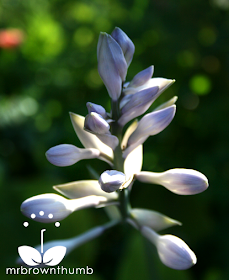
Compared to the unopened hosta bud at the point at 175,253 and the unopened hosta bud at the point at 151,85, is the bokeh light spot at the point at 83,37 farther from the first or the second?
the unopened hosta bud at the point at 175,253

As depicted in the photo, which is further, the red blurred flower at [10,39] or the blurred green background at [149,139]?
the red blurred flower at [10,39]

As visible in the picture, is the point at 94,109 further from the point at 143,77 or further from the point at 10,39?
the point at 10,39

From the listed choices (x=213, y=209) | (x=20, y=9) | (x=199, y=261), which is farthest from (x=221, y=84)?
(x=20, y=9)

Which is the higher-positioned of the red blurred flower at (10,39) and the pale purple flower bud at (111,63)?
the pale purple flower bud at (111,63)

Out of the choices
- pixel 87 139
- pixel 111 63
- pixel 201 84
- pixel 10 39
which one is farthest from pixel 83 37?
pixel 111 63

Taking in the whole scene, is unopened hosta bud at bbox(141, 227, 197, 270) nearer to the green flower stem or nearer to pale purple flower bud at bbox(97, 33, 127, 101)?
the green flower stem

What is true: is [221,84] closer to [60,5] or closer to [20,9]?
[60,5]

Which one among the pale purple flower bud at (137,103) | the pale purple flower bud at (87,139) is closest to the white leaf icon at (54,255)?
the pale purple flower bud at (87,139)
